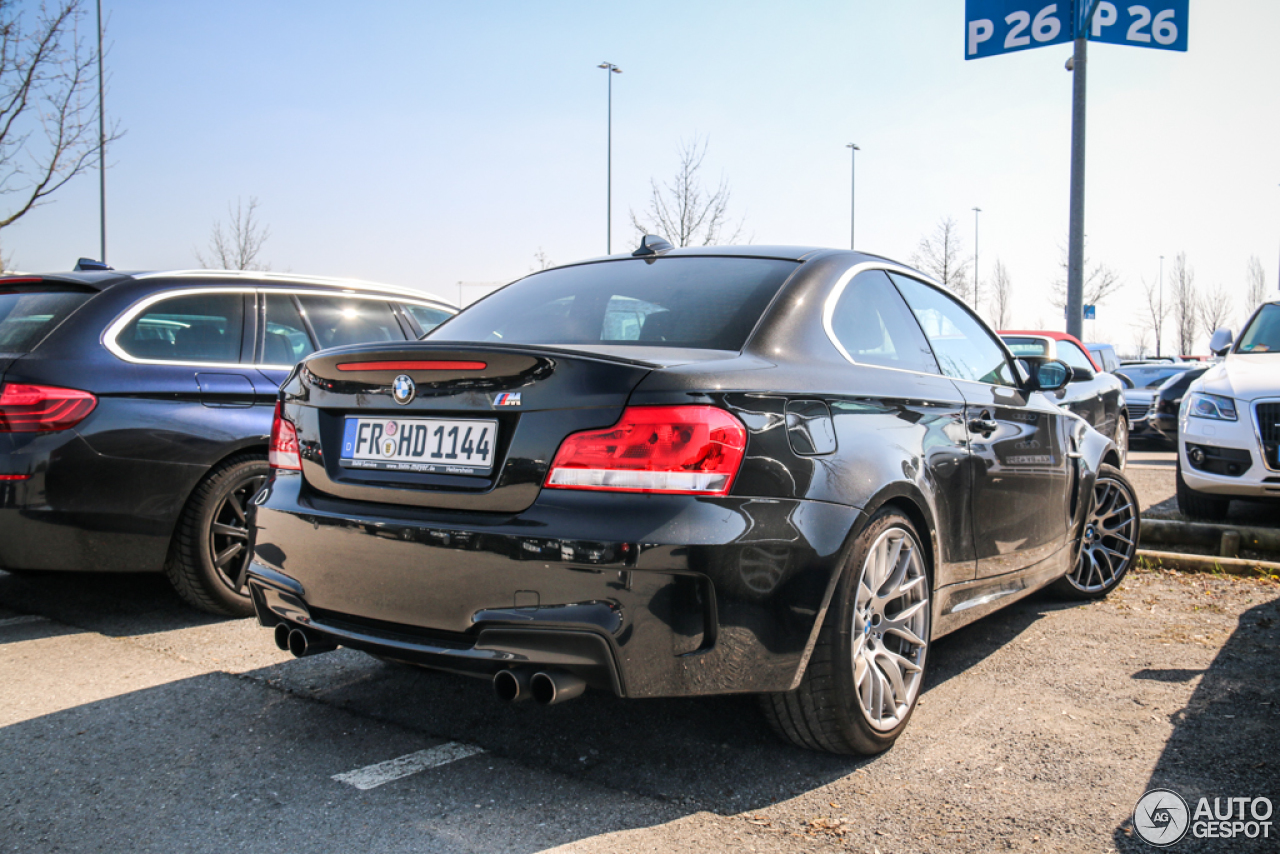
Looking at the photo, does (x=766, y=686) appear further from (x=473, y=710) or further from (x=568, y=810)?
(x=473, y=710)

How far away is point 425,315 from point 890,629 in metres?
3.91

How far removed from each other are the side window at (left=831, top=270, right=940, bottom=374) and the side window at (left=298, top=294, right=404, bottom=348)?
110 inches

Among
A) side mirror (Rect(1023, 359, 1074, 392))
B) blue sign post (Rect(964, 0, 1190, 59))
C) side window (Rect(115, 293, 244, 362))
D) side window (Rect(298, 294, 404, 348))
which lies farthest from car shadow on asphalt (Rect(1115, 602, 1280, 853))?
blue sign post (Rect(964, 0, 1190, 59))

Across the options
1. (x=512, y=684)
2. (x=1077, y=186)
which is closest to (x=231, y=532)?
(x=512, y=684)

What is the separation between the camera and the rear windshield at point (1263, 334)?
7406 mm

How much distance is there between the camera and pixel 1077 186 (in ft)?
30.8

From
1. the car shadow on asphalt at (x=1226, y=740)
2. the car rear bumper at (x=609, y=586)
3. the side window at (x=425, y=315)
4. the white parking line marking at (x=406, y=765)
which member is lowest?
the white parking line marking at (x=406, y=765)

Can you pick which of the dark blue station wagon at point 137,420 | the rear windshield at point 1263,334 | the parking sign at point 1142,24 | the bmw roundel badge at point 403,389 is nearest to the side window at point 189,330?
the dark blue station wagon at point 137,420

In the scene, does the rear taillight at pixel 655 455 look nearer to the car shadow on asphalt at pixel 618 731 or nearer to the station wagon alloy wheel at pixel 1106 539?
the car shadow on asphalt at pixel 618 731

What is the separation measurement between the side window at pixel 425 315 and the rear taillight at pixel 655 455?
3.69 meters

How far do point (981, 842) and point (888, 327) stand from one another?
1.72m

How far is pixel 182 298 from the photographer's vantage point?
4688 millimetres

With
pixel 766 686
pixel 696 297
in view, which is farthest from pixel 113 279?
pixel 766 686

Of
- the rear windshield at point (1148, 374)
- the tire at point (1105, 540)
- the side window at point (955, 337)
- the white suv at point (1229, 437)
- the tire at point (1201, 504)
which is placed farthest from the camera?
the rear windshield at point (1148, 374)
